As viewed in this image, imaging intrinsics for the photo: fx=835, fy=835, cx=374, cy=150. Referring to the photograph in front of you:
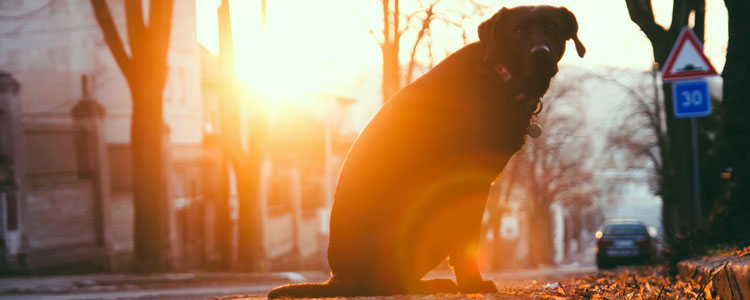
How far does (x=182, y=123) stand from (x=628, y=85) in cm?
1993

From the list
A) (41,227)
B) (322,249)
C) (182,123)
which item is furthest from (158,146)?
(322,249)

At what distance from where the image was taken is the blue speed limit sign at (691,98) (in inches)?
426

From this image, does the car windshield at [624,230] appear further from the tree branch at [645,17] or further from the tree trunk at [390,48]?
the tree branch at [645,17]

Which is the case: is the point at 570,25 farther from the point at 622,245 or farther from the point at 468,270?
the point at 622,245

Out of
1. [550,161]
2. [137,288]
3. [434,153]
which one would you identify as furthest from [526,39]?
[550,161]

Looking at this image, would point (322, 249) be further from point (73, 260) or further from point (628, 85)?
point (73, 260)

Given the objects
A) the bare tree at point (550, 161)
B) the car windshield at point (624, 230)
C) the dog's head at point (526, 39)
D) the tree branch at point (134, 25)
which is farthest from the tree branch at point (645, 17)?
the bare tree at point (550, 161)

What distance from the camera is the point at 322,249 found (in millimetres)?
41469

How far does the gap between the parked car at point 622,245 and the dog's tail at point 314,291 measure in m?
19.8

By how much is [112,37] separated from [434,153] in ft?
35.3

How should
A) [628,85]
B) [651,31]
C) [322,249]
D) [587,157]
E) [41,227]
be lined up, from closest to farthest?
[651,31], [41,227], [628,85], [322,249], [587,157]

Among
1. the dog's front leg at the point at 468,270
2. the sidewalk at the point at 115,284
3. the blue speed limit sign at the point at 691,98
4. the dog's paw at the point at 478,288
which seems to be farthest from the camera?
the sidewalk at the point at 115,284

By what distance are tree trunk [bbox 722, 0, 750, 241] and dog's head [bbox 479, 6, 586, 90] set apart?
3.82 metres

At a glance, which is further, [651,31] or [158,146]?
[158,146]
